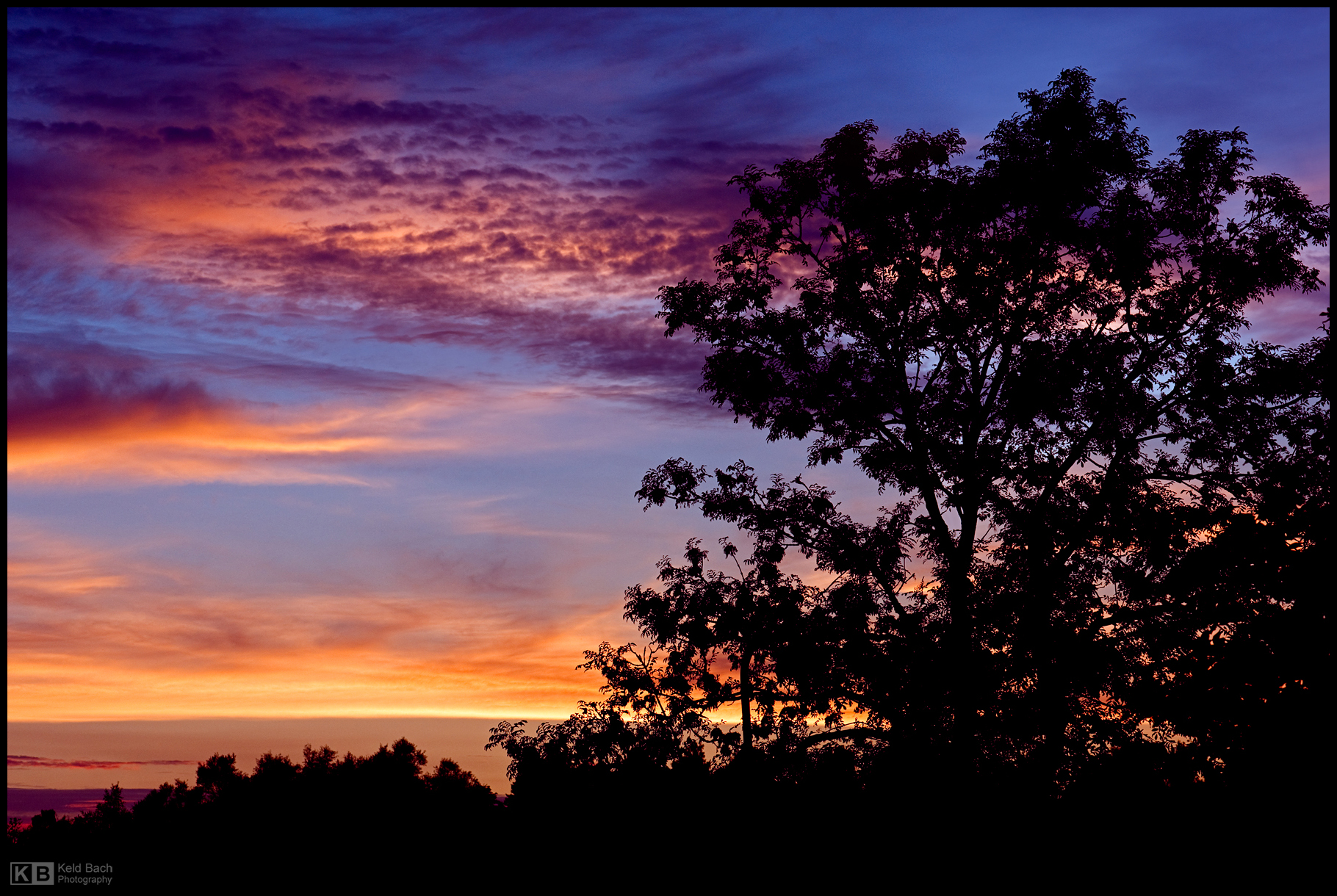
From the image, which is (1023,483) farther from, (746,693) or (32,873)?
(32,873)

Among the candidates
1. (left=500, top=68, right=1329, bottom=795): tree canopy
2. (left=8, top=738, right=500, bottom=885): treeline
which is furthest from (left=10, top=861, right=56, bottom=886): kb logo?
(left=500, top=68, right=1329, bottom=795): tree canopy

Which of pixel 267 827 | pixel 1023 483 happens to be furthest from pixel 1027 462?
pixel 267 827

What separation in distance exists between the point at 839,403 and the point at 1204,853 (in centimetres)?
1348

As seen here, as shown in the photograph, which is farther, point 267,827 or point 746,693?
point 267,827

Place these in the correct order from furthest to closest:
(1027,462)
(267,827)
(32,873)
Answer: (267,827)
(32,873)
(1027,462)

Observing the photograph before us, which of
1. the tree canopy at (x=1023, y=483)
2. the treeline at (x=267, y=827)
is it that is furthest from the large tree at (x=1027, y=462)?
the treeline at (x=267, y=827)

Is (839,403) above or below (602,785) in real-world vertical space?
above

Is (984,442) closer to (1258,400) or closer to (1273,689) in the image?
(1258,400)

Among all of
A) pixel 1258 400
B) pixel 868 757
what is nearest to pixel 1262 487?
pixel 1258 400

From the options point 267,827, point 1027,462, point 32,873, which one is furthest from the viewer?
point 267,827

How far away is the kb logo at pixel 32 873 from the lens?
32406mm

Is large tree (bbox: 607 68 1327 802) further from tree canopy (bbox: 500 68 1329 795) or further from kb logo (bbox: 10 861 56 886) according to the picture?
kb logo (bbox: 10 861 56 886)

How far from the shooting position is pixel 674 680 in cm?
2555

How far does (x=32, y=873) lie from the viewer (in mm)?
33125
